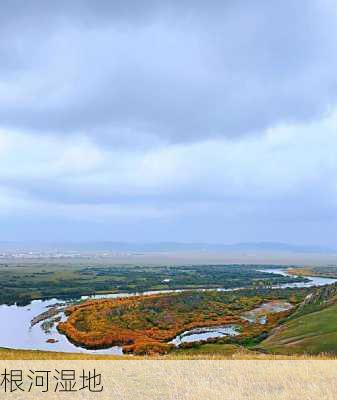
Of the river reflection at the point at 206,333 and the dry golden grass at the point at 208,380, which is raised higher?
the dry golden grass at the point at 208,380

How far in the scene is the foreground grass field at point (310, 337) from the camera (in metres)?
37.3

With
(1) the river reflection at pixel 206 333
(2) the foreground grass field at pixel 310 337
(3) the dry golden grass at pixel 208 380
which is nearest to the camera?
(3) the dry golden grass at pixel 208 380

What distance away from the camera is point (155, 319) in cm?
7706

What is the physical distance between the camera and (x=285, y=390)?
1191 cm

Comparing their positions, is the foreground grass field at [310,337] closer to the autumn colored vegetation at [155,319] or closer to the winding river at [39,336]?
the autumn colored vegetation at [155,319]

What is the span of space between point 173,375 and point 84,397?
3.21 metres

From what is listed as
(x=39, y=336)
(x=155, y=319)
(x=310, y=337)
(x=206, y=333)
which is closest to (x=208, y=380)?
(x=310, y=337)

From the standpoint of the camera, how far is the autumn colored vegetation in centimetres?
5916

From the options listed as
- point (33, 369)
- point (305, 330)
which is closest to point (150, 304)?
point (305, 330)

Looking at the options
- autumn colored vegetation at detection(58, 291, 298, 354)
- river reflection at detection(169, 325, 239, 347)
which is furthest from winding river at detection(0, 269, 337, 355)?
autumn colored vegetation at detection(58, 291, 298, 354)

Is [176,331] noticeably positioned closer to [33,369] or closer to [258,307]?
[258,307]

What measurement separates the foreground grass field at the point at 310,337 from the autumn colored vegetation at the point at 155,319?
28.3 ft

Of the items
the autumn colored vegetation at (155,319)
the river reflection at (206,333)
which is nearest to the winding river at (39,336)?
the river reflection at (206,333)

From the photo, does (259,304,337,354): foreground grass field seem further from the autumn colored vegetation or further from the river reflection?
the river reflection
